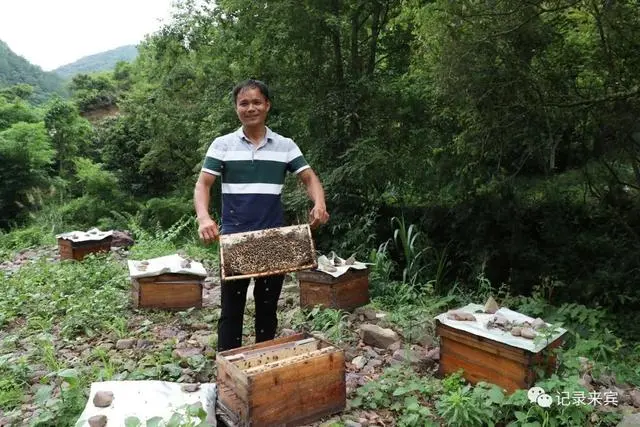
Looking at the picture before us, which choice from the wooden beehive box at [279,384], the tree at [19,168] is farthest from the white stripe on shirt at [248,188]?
the tree at [19,168]

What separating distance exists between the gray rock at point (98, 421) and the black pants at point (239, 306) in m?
0.89

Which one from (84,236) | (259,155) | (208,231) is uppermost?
(259,155)

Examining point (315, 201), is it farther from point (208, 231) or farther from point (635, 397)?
point (635, 397)

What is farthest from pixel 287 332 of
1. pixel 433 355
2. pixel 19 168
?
pixel 19 168

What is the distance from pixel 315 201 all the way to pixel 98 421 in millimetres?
1643

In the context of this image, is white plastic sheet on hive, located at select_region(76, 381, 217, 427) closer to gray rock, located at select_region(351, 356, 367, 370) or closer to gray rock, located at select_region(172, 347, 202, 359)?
gray rock, located at select_region(172, 347, 202, 359)

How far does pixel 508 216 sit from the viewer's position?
7.59 m

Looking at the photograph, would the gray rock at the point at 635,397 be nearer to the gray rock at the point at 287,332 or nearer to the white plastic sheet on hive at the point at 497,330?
the white plastic sheet on hive at the point at 497,330

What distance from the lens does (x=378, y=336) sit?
4.10 metres

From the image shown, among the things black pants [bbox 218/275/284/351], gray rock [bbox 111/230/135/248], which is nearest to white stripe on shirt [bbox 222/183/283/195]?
black pants [bbox 218/275/284/351]

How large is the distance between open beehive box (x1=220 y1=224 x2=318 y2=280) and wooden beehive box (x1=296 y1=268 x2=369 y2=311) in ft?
5.38

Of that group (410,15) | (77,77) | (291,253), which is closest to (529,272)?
(410,15)

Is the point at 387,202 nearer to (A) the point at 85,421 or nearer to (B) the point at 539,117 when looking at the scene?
(B) the point at 539,117

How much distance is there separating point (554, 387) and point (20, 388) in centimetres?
329
